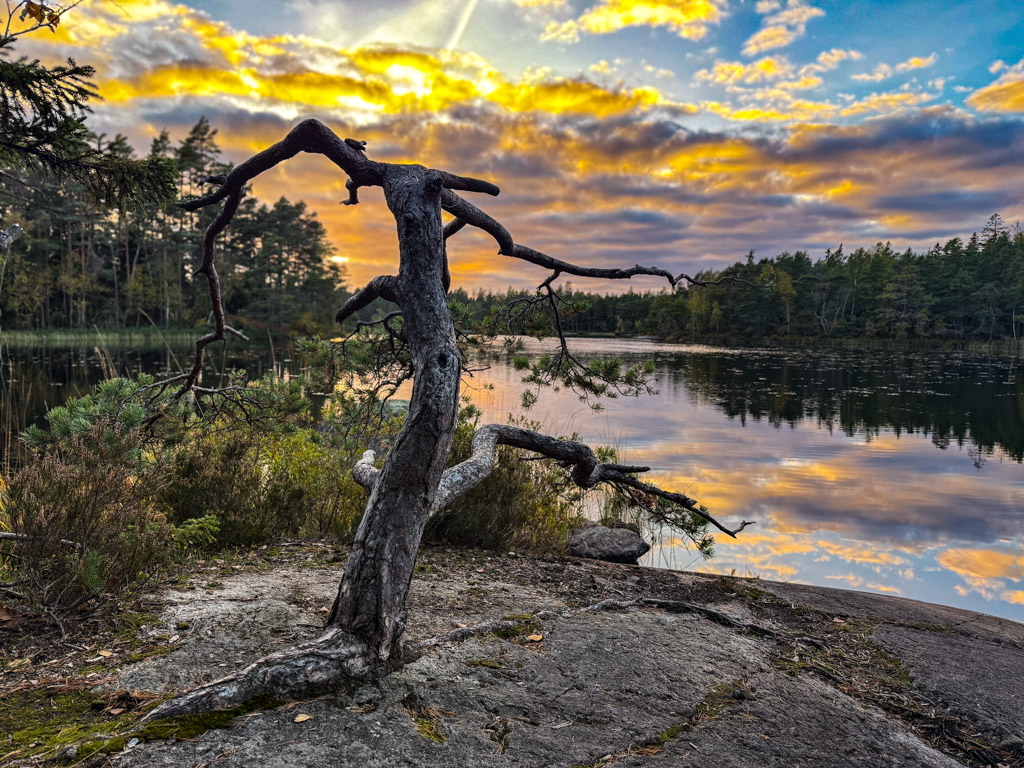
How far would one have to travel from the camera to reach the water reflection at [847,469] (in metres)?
8.03

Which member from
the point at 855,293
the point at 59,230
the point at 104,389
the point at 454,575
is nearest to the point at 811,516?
the point at 454,575

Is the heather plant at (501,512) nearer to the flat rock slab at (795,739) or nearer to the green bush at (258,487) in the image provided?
the green bush at (258,487)

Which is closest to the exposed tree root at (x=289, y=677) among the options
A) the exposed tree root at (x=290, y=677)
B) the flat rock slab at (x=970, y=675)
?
the exposed tree root at (x=290, y=677)

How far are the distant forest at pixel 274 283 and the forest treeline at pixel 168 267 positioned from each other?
13 cm

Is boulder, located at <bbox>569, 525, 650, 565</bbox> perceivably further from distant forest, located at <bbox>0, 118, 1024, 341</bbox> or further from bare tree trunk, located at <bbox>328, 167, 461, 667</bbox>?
distant forest, located at <bbox>0, 118, 1024, 341</bbox>

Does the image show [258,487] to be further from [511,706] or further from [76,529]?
[511,706]

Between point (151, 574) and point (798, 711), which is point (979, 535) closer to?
point (798, 711)

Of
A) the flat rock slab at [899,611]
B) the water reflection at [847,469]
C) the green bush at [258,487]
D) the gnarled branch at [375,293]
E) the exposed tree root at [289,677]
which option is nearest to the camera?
the exposed tree root at [289,677]

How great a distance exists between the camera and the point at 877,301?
69500 millimetres

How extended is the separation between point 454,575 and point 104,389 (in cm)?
306

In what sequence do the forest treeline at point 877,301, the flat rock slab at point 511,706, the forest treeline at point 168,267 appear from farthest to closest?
1. the forest treeline at point 877,301
2. the forest treeline at point 168,267
3. the flat rock slab at point 511,706

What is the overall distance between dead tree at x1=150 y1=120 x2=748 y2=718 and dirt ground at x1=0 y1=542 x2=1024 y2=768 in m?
0.11

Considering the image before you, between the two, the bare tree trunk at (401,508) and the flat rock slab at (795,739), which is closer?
the flat rock slab at (795,739)

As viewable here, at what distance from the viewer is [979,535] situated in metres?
9.39
